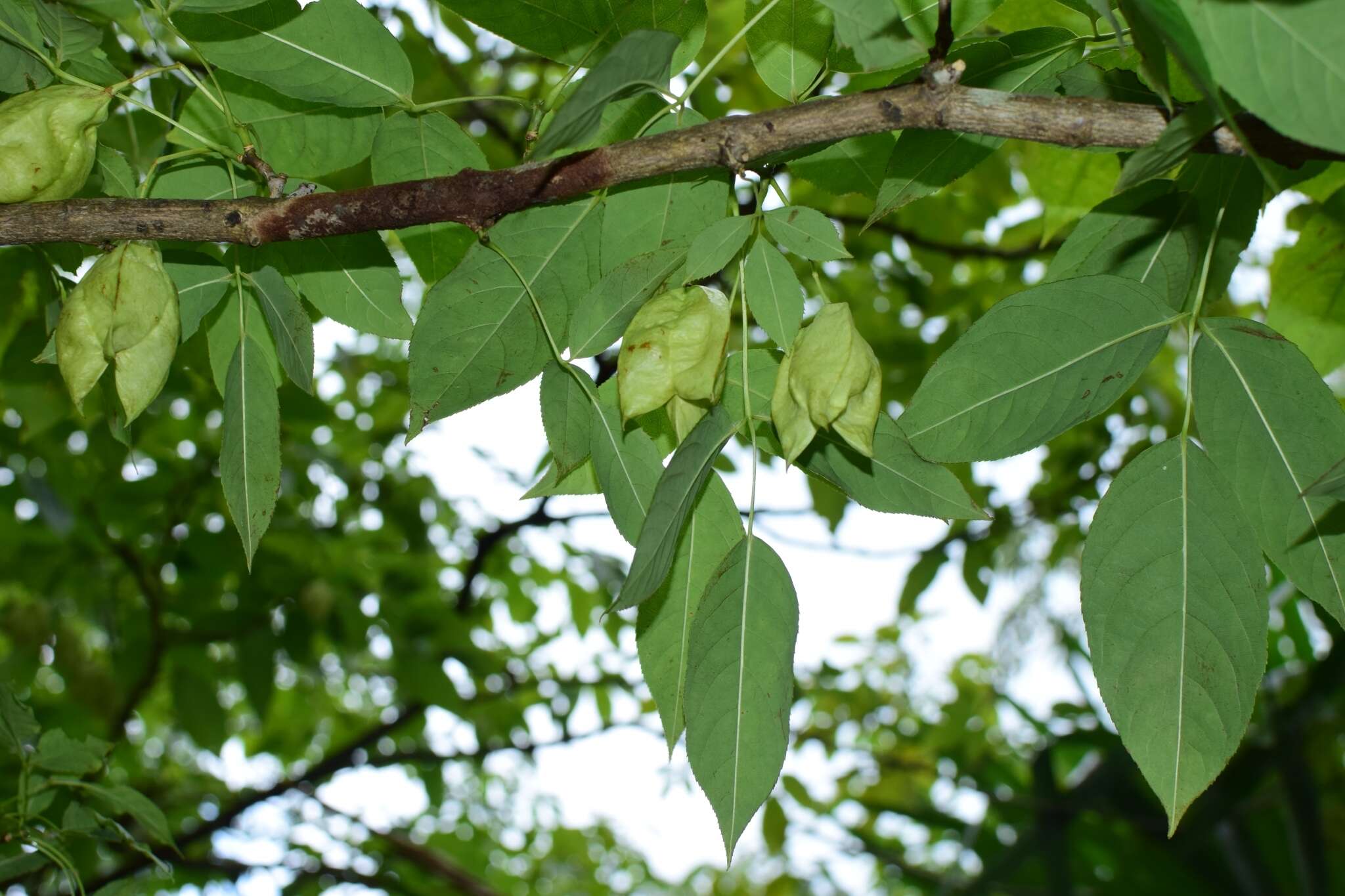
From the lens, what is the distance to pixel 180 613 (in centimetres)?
263

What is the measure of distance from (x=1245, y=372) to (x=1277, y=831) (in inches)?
155

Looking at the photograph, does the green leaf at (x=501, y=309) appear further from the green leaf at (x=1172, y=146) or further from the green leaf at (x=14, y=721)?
the green leaf at (x=14, y=721)

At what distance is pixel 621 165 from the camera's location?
73 centimetres

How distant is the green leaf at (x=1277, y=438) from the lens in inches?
29.0

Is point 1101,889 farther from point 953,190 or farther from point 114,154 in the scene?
point 114,154

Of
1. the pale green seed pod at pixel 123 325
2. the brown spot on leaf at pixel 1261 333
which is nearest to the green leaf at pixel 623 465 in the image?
the pale green seed pod at pixel 123 325

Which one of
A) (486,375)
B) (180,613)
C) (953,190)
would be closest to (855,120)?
(486,375)

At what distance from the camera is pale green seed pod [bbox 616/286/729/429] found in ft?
2.51

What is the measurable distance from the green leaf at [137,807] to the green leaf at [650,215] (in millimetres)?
787

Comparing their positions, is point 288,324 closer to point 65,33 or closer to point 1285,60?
point 65,33

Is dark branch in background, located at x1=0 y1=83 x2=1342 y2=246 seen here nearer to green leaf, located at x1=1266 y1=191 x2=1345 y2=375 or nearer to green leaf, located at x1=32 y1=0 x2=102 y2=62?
green leaf, located at x1=32 y1=0 x2=102 y2=62

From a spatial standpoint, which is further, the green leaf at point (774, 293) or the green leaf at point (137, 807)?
the green leaf at point (137, 807)

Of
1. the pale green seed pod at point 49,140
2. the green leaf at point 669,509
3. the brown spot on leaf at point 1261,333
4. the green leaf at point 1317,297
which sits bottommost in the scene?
the green leaf at point 669,509

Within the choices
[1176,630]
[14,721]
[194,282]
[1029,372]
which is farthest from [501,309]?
[14,721]
